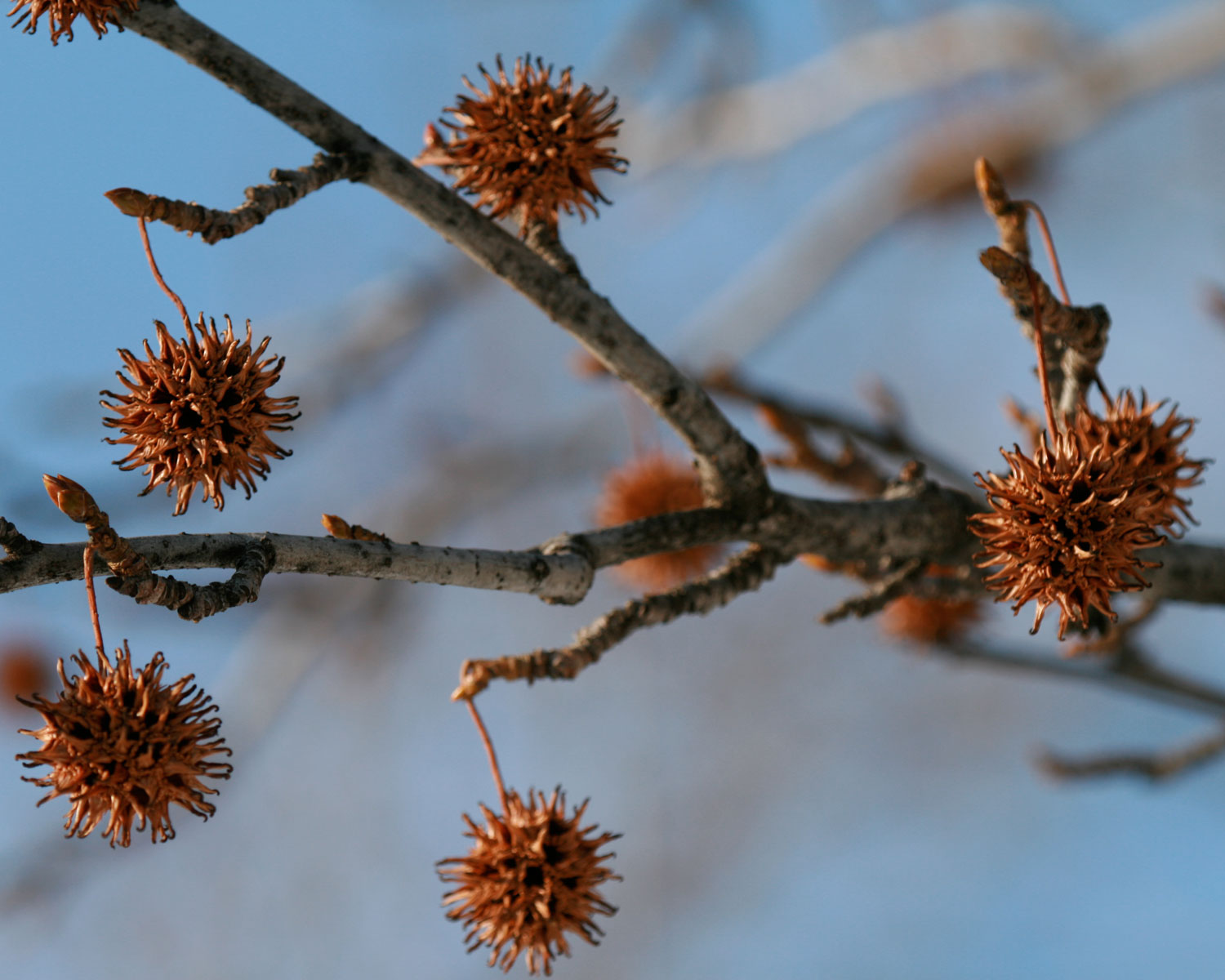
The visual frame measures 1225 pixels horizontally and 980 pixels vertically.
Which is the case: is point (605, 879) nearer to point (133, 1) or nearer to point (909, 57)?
point (133, 1)

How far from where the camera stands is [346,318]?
4.11 meters

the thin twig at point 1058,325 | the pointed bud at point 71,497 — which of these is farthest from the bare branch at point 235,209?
the thin twig at point 1058,325

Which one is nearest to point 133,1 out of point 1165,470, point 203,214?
point 203,214

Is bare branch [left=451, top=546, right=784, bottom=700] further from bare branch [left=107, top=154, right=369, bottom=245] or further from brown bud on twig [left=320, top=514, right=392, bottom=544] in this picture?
bare branch [left=107, top=154, right=369, bottom=245]

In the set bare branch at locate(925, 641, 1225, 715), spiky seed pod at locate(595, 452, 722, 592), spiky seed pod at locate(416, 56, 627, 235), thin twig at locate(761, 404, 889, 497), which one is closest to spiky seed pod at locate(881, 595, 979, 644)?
bare branch at locate(925, 641, 1225, 715)

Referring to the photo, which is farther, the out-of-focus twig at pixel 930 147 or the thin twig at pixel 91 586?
the out-of-focus twig at pixel 930 147

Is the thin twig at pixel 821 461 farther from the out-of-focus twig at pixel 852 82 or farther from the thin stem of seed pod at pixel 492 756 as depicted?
the out-of-focus twig at pixel 852 82

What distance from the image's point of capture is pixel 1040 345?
0.99 meters

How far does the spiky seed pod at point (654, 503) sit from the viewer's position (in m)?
1.77

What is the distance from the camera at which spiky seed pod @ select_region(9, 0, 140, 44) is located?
0.88m

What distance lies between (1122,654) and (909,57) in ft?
9.58

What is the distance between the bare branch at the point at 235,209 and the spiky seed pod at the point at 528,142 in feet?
0.43

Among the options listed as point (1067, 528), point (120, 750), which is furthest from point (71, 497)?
point (1067, 528)

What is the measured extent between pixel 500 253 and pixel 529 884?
0.61 meters
